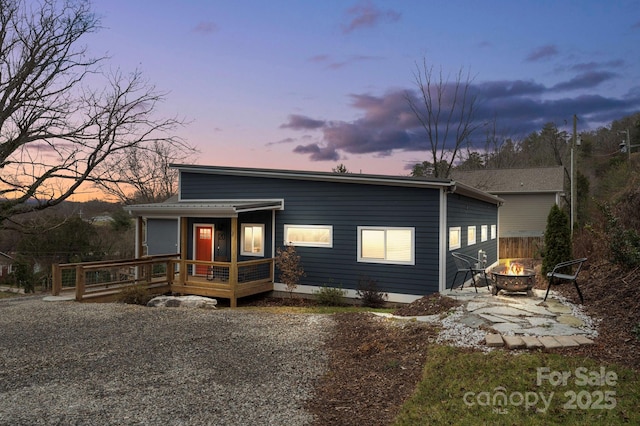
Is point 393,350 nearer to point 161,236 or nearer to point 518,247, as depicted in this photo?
point 161,236

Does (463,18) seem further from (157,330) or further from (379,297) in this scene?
(157,330)

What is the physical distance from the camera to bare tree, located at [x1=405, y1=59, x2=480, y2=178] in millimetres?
25406

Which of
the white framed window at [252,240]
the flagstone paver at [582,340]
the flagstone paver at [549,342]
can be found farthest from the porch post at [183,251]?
the flagstone paver at [582,340]

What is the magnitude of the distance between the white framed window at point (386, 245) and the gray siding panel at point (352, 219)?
135mm

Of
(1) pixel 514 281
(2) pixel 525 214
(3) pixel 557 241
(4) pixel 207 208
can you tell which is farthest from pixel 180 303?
(2) pixel 525 214

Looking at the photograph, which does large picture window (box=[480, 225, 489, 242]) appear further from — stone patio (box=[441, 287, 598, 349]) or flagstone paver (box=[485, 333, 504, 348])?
flagstone paver (box=[485, 333, 504, 348])

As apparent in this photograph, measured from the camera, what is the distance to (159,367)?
5633mm

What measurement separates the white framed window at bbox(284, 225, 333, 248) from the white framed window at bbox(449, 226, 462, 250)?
3.40 meters

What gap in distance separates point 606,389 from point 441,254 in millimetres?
6852

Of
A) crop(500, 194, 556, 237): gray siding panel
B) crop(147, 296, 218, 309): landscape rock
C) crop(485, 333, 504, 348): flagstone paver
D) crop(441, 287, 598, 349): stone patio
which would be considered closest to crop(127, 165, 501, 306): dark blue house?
crop(147, 296, 218, 309): landscape rock

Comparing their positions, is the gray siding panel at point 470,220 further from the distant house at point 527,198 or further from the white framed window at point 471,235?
the distant house at point 527,198

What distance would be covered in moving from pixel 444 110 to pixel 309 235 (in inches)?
698

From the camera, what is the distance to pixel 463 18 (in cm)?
1546

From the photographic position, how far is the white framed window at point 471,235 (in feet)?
45.5
